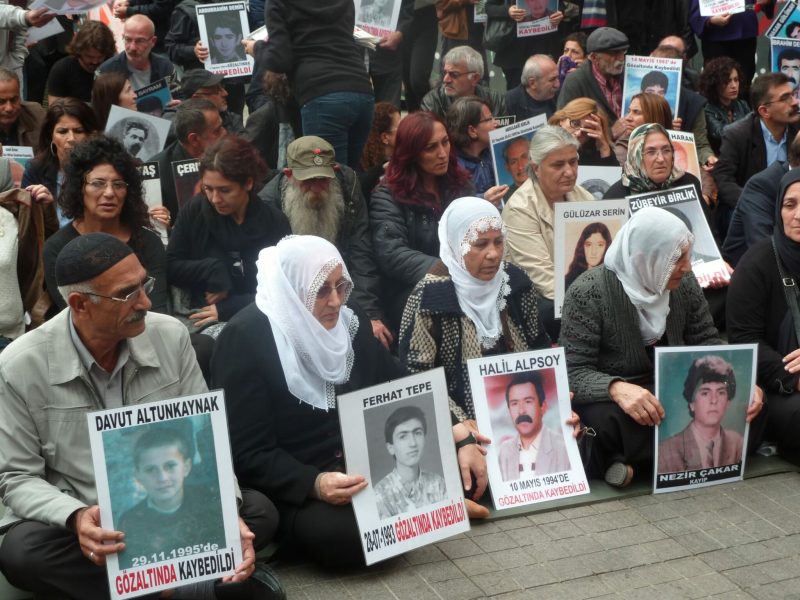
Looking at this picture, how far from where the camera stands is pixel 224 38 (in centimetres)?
972

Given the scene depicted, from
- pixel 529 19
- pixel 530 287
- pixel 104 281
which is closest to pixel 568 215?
pixel 530 287

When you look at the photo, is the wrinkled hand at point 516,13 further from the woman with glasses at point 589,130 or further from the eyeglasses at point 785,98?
the eyeglasses at point 785,98

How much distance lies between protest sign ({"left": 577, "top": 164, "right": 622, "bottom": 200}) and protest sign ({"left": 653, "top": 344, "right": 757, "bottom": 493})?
2659 millimetres

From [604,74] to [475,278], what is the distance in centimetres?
450

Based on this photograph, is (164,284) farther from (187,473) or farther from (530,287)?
(187,473)

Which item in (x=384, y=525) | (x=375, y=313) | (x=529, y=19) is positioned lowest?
(x=384, y=525)

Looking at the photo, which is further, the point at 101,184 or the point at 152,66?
the point at 152,66

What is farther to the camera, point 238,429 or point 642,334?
point 642,334

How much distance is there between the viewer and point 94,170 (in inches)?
232

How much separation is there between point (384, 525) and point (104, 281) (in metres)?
1.36

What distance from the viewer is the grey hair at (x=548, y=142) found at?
22.7 ft

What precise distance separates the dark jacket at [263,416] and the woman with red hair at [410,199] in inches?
91.7

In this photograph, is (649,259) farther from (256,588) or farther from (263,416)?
(256,588)

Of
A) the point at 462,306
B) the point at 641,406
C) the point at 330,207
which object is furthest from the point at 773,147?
the point at 462,306
